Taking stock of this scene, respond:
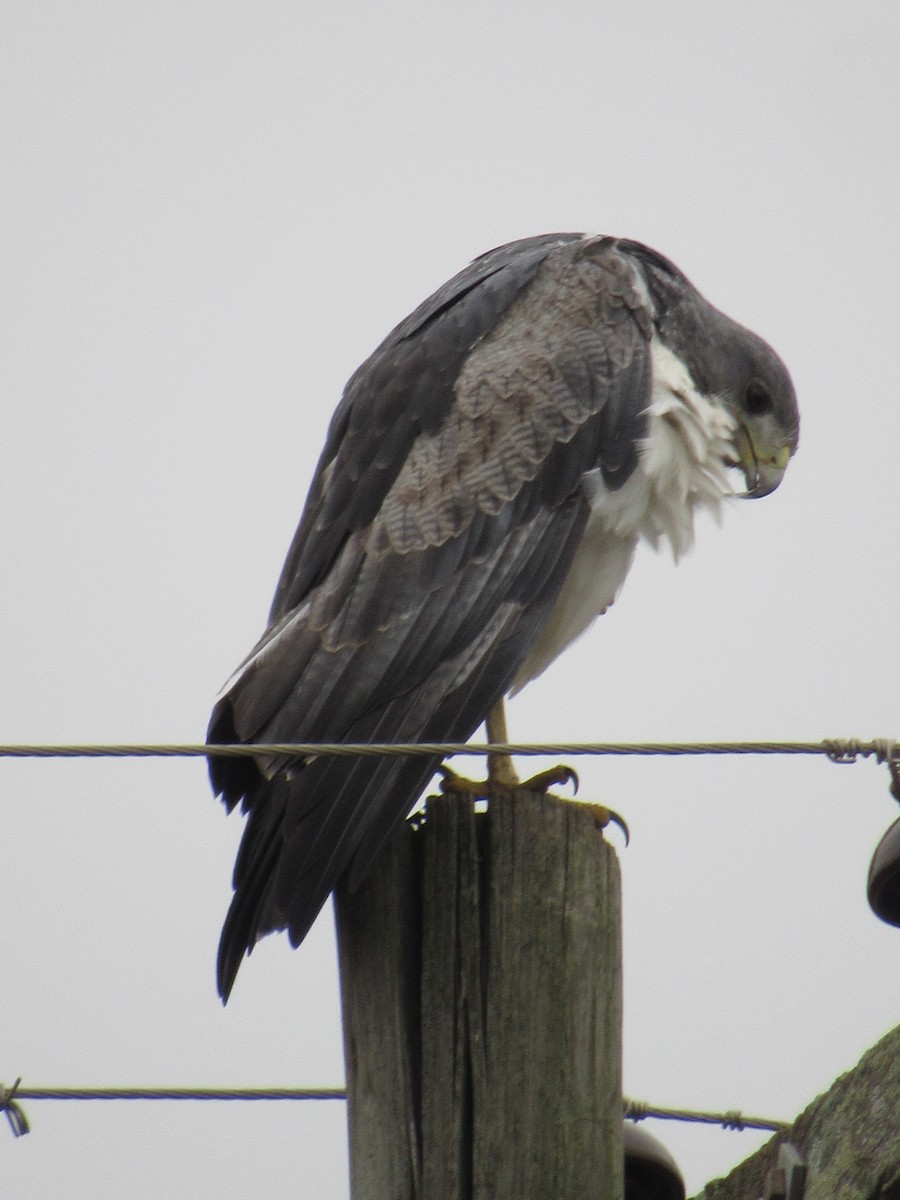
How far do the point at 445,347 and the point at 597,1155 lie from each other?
2428 mm

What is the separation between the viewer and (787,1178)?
3139 mm

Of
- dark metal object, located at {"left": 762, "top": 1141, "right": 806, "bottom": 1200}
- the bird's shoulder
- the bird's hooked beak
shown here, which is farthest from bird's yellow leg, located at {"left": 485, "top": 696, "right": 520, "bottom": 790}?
the bird's hooked beak

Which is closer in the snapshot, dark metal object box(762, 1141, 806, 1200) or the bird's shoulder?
dark metal object box(762, 1141, 806, 1200)

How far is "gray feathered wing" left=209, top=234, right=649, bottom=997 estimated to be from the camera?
138 inches

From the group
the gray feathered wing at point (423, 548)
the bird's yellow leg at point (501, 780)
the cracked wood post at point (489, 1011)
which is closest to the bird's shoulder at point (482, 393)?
the gray feathered wing at point (423, 548)

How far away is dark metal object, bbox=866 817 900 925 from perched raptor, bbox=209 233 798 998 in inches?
38.1

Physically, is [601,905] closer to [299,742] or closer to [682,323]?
[299,742]

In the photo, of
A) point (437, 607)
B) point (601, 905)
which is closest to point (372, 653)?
point (437, 607)

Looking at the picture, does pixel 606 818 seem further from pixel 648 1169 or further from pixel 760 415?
pixel 760 415

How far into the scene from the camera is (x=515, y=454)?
14.6 ft

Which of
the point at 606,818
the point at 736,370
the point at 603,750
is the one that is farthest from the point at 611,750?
the point at 736,370

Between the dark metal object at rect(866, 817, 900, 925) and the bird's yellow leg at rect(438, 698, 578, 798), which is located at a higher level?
the bird's yellow leg at rect(438, 698, 578, 798)

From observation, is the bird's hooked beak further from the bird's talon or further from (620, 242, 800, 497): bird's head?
the bird's talon

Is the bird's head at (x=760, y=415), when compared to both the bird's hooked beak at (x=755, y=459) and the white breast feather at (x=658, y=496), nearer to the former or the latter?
the bird's hooked beak at (x=755, y=459)
